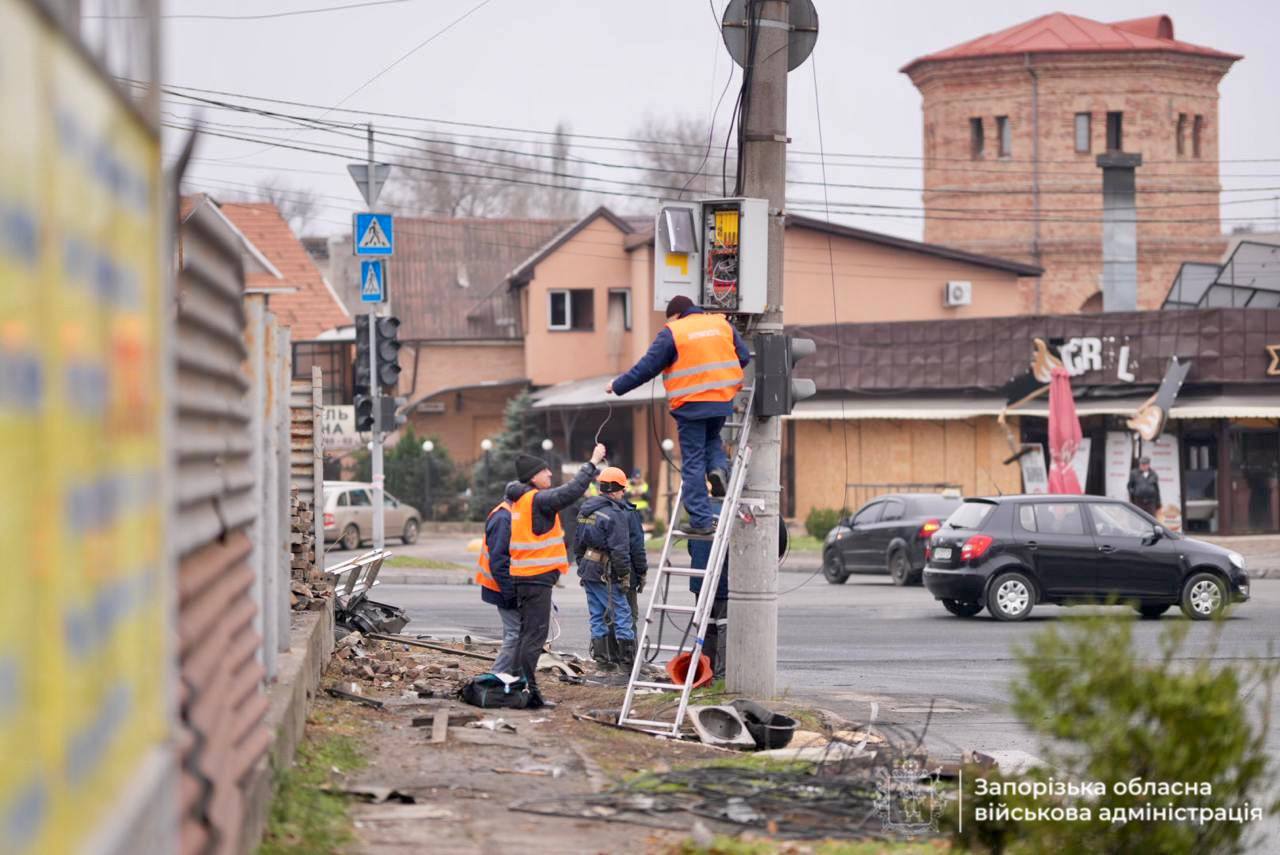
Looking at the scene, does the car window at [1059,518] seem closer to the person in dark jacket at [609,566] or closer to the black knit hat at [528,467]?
the person in dark jacket at [609,566]

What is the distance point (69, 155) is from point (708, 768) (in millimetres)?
5958

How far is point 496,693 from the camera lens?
1127 centimetres

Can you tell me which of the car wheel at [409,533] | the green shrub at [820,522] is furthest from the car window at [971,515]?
the car wheel at [409,533]

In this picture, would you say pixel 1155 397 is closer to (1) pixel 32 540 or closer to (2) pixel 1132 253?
(2) pixel 1132 253

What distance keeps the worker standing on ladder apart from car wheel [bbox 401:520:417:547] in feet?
94.3

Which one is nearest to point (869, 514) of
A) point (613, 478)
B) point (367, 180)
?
point (367, 180)

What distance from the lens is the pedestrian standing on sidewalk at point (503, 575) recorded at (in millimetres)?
12039

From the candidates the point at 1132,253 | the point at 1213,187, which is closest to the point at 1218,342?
the point at 1132,253

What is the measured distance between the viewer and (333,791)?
7.28 metres

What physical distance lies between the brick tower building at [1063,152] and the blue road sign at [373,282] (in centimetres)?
3751

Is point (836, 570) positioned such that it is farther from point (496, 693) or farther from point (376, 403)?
point (496, 693)

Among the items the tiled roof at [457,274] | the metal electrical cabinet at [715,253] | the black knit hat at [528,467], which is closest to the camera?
the metal electrical cabinet at [715,253]

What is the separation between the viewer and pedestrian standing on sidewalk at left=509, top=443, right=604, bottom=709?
11703mm

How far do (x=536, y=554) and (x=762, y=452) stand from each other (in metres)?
1.75
